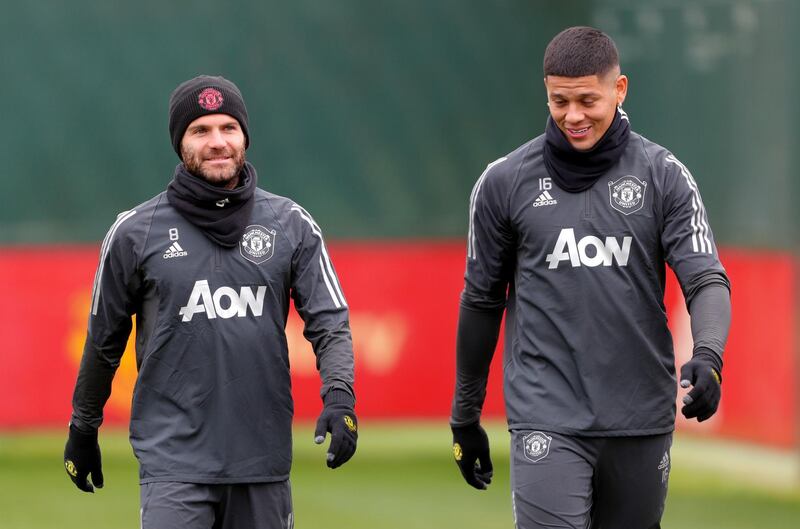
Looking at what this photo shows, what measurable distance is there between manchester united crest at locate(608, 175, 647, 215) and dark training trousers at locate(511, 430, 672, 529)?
0.75 metres

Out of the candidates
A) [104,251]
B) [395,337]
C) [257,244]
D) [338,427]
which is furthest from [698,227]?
[395,337]

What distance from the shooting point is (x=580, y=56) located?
5281mm

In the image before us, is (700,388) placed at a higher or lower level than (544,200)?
lower

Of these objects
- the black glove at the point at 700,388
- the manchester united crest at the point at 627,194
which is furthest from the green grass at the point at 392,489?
the black glove at the point at 700,388

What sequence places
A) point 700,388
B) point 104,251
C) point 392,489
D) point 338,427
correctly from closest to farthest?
point 700,388 < point 338,427 < point 104,251 < point 392,489

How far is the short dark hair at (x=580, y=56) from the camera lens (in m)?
5.27

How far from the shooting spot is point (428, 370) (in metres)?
13.3

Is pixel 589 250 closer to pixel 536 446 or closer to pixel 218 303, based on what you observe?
pixel 536 446

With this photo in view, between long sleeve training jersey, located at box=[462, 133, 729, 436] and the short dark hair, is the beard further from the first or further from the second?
the short dark hair

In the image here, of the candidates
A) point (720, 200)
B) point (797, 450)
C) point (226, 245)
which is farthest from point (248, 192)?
point (720, 200)

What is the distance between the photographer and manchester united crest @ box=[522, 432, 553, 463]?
5340mm

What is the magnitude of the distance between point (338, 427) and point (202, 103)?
1134mm

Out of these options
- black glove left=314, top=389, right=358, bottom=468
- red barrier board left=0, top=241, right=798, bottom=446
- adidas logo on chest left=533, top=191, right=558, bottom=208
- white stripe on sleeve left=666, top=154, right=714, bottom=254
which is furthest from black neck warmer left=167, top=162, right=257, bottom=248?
red barrier board left=0, top=241, right=798, bottom=446

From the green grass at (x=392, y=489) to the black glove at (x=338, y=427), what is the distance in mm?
4499
